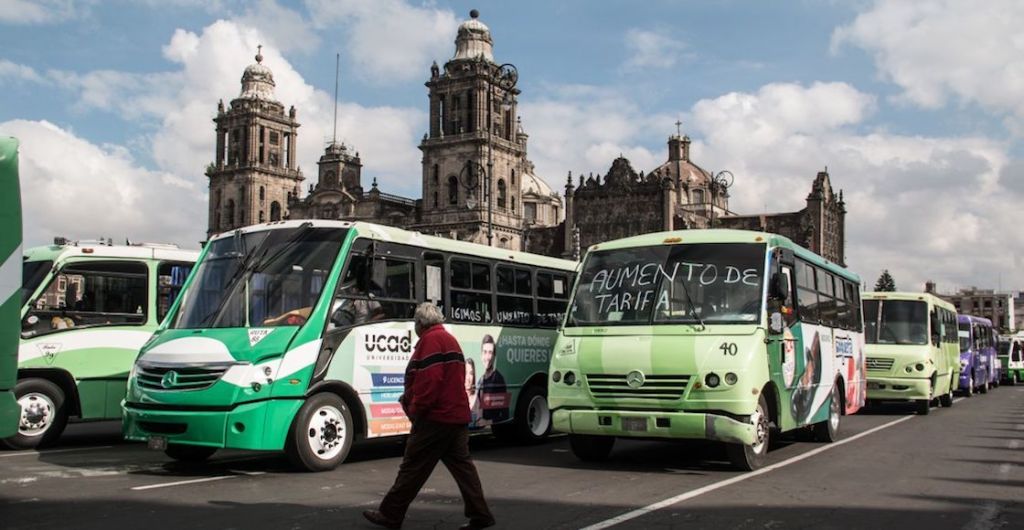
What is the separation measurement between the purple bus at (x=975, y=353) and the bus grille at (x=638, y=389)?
2030 centimetres

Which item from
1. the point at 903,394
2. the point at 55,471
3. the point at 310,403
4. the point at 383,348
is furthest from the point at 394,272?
the point at 903,394

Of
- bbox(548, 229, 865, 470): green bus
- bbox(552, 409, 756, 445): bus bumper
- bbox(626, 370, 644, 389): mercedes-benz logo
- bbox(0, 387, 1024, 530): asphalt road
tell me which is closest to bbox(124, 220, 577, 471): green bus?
bbox(0, 387, 1024, 530): asphalt road

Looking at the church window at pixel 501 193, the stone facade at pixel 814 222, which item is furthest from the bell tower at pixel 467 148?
the stone facade at pixel 814 222

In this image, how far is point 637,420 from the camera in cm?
1064

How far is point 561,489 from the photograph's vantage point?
31.3 ft

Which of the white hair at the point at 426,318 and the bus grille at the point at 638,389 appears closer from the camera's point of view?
the white hair at the point at 426,318

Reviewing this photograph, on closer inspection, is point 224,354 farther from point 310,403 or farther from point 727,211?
point 727,211

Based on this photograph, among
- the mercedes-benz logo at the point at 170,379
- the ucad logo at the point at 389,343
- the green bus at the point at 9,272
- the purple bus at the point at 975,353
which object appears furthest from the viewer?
the purple bus at the point at 975,353


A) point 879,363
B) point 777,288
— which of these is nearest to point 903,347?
point 879,363

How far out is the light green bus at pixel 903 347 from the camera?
20.6 meters

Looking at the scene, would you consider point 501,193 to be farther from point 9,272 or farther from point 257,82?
point 9,272

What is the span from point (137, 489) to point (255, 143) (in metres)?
89.1

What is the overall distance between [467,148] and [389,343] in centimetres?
6308

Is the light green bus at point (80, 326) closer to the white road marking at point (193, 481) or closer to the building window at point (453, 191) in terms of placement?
the white road marking at point (193, 481)
